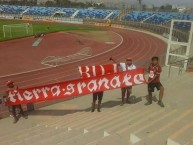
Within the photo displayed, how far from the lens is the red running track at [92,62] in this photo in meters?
20.5

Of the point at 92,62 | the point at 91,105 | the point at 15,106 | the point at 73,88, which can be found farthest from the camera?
the point at 92,62

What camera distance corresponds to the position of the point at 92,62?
27016 mm

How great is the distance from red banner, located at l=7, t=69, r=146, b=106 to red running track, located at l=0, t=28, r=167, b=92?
23.3ft

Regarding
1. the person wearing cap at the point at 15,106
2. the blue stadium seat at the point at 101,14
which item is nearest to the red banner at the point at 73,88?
the person wearing cap at the point at 15,106

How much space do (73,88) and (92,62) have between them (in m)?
16.6

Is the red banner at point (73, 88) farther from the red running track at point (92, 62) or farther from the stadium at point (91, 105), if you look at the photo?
the red running track at point (92, 62)

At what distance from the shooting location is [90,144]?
6.39 meters

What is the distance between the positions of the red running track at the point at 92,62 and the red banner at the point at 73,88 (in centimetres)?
711

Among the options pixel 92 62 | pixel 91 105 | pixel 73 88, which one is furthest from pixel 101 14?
pixel 73 88

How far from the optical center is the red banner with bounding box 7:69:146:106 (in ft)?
33.9

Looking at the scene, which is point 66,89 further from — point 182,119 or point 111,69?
point 182,119

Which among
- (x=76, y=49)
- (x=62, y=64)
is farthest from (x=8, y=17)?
(x=62, y=64)

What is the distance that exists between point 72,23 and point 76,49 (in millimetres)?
35681

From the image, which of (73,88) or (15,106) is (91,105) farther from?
(15,106)
